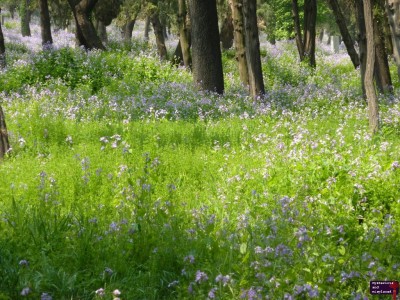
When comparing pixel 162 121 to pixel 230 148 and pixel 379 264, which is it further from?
pixel 379 264

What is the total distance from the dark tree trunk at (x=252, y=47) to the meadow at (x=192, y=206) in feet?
6.05

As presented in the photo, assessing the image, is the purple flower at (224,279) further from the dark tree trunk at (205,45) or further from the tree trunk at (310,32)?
the tree trunk at (310,32)

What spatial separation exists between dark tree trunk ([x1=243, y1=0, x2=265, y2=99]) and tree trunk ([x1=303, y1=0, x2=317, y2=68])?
11.0 m

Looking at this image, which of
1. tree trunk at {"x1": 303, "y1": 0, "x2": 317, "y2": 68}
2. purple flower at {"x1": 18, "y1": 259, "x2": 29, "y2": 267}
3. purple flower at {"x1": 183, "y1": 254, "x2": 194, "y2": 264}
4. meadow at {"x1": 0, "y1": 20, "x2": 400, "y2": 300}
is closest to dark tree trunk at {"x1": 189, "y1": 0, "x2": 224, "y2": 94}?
meadow at {"x1": 0, "y1": 20, "x2": 400, "y2": 300}

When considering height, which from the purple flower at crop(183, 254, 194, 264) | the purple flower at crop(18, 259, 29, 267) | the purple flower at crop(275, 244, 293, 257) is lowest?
the purple flower at crop(183, 254, 194, 264)

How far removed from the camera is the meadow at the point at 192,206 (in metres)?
4.29

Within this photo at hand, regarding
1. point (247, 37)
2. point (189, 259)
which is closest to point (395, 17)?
point (189, 259)

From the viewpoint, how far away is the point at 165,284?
460 cm

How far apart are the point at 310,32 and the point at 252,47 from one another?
12.3 m

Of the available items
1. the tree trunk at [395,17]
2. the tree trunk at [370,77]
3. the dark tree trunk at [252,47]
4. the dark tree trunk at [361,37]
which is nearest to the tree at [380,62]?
the dark tree trunk at [361,37]

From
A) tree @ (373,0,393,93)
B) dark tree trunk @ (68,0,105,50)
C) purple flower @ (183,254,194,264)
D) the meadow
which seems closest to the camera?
the meadow

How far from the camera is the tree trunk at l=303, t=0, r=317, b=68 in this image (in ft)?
81.0

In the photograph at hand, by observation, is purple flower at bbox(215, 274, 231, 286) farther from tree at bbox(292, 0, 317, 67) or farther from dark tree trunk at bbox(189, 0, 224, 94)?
tree at bbox(292, 0, 317, 67)

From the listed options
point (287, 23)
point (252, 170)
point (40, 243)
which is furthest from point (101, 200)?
point (287, 23)
